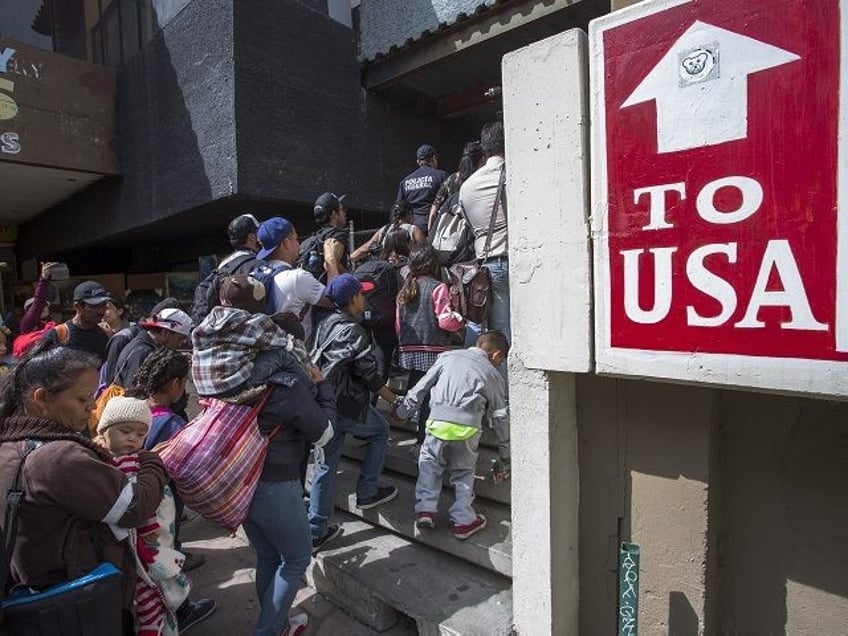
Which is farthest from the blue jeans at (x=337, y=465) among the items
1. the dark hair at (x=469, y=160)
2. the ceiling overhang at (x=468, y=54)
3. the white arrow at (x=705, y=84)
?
the ceiling overhang at (x=468, y=54)

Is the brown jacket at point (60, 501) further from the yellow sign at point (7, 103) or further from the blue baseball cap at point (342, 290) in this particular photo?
the yellow sign at point (7, 103)

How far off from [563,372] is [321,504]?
1948 mm

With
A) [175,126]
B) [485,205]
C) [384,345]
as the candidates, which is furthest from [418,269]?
[175,126]

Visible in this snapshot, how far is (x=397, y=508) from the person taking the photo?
3607mm

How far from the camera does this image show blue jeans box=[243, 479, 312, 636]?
243 cm

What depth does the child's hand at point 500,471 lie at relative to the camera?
3.44 meters

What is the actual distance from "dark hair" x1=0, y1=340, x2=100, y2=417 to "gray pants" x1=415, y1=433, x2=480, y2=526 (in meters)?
1.92

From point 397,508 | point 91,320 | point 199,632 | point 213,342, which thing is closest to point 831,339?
point 213,342

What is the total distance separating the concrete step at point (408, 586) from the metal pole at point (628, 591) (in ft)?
2.72

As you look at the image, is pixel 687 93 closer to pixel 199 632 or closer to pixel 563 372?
pixel 563 372

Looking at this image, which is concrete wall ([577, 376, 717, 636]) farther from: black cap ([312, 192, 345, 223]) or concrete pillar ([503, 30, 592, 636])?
black cap ([312, 192, 345, 223])

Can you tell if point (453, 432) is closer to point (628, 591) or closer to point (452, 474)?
point (452, 474)

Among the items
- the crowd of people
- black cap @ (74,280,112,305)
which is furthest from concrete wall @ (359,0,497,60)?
black cap @ (74,280,112,305)

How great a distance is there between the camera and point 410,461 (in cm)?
394
